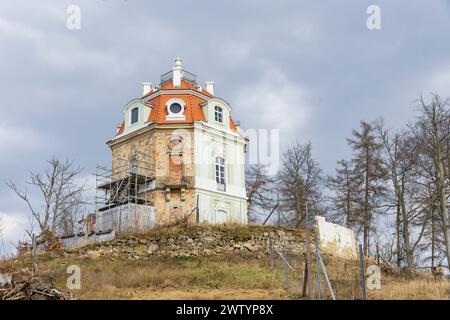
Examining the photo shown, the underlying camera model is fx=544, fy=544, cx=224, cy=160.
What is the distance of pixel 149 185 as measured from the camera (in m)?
31.9

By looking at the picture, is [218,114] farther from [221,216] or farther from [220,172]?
[221,216]

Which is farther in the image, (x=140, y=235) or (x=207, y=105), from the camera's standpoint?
(x=207, y=105)

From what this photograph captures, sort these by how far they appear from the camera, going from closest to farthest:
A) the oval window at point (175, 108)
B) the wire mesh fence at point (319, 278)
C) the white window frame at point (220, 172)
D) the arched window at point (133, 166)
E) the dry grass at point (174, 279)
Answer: the wire mesh fence at point (319, 278) → the dry grass at point (174, 279) → the arched window at point (133, 166) → the white window frame at point (220, 172) → the oval window at point (175, 108)

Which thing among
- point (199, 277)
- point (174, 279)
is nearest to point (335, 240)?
point (199, 277)

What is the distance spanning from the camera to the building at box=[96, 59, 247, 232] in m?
31.0

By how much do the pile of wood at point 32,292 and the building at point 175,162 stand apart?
12691 mm

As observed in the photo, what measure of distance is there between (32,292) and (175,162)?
17082mm

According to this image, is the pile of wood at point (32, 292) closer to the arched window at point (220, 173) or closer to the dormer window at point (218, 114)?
the arched window at point (220, 173)

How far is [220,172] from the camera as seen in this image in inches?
1316

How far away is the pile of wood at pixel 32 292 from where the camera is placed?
15266mm

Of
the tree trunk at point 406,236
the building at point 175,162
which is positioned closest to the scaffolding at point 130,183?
the building at point 175,162
